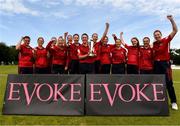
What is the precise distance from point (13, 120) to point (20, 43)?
2.85 m

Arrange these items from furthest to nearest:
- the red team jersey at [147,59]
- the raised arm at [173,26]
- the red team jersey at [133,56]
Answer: the red team jersey at [133,56]
the red team jersey at [147,59]
the raised arm at [173,26]

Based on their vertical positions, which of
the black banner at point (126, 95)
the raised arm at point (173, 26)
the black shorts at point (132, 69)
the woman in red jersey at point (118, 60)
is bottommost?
the black banner at point (126, 95)

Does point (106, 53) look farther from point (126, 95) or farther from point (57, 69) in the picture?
point (126, 95)

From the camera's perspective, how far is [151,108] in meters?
8.59

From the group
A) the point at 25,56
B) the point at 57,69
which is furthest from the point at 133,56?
the point at 25,56

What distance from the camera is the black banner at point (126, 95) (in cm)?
854

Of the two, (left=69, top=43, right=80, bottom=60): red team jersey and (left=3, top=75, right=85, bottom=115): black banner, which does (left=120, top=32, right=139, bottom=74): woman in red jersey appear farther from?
(left=3, top=75, right=85, bottom=115): black banner

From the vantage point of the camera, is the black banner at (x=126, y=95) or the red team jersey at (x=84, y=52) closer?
the black banner at (x=126, y=95)

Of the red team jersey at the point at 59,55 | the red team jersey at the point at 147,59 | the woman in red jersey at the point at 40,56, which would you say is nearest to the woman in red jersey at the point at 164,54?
the red team jersey at the point at 147,59

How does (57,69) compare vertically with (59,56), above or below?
below

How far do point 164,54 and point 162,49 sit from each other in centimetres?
17

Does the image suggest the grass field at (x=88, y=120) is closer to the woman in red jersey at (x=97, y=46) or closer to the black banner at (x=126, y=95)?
the black banner at (x=126, y=95)

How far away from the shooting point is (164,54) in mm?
9414

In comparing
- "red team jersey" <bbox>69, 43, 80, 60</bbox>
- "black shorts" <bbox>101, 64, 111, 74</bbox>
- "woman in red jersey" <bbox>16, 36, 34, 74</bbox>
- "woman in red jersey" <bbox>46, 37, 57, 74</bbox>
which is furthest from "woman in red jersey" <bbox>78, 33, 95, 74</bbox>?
"woman in red jersey" <bbox>16, 36, 34, 74</bbox>
